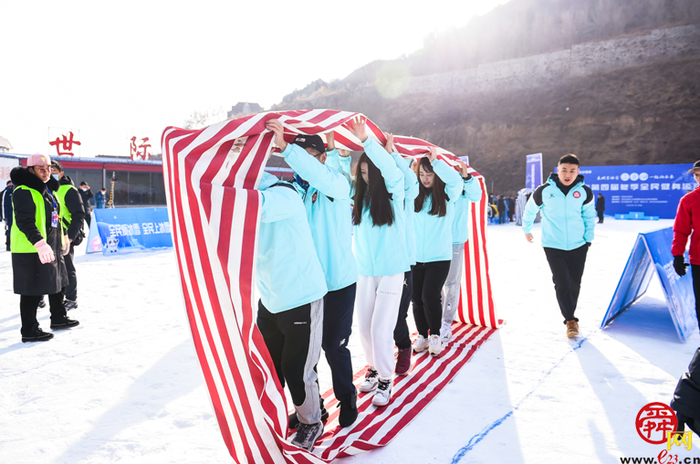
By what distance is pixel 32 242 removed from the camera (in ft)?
12.6

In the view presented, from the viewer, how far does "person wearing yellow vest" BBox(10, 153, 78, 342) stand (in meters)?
3.88

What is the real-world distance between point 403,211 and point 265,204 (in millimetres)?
1326

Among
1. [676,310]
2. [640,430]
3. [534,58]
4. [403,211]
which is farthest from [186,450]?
[534,58]

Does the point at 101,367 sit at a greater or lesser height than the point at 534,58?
lesser

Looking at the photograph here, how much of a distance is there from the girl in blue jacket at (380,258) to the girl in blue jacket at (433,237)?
29.4 inches

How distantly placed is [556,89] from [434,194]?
37.3 metres

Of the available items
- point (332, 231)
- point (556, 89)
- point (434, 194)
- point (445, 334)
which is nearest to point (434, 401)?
point (445, 334)

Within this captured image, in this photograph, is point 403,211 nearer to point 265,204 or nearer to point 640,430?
point 265,204

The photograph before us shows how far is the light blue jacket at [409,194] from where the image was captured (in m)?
3.13

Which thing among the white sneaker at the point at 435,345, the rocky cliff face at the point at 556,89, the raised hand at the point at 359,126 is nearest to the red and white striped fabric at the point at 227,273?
the raised hand at the point at 359,126

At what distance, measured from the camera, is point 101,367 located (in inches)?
139

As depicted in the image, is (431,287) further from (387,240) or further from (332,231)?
(332,231)

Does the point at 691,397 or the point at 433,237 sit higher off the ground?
the point at 433,237

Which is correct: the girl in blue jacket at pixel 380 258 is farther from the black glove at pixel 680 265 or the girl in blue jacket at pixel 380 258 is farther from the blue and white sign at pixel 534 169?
the blue and white sign at pixel 534 169
